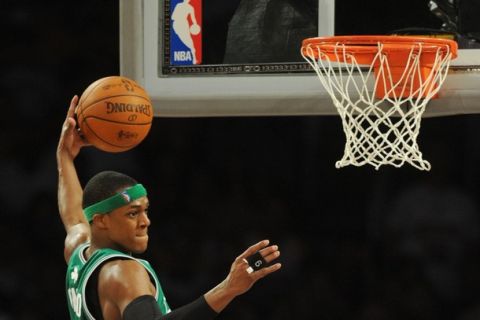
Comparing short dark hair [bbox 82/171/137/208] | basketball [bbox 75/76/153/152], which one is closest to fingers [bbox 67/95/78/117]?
basketball [bbox 75/76/153/152]

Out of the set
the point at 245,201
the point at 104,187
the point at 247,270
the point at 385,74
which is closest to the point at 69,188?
the point at 104,187

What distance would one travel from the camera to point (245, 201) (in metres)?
5.74

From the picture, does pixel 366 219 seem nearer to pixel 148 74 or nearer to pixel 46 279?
pixel 148 74

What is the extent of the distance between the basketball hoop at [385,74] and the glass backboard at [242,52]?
0.17 m

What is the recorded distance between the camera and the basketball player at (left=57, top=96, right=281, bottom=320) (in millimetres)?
2689

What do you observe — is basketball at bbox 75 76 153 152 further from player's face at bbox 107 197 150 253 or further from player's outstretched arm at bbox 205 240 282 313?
player's outstretched arm at bbox 205 240 282 313

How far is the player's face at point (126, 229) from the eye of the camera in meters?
3.09

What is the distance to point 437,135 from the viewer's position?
17.9 ft

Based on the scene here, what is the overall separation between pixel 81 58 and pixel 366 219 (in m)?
2.12

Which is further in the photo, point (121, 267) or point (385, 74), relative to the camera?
point (385, 74)

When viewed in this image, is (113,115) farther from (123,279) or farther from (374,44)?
(374,44)

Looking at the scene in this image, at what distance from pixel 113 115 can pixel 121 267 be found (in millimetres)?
1049

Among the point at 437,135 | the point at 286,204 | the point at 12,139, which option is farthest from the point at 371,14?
the point at 12,139

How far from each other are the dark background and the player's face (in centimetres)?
250
